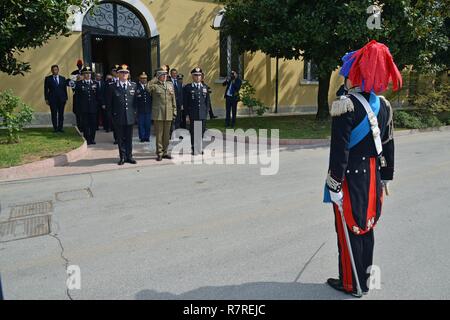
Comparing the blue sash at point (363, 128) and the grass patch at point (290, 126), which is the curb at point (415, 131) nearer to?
the grass patch at point (290, 126)

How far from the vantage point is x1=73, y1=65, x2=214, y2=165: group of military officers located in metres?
7.80

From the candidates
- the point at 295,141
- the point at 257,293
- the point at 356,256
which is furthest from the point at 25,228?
the point at 295,141

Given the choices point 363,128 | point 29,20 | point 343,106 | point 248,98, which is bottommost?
point 363,128

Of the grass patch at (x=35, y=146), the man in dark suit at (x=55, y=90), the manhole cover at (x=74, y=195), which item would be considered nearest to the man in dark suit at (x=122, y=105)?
the grass patch at (x=35, y=146)

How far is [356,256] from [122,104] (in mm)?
5873

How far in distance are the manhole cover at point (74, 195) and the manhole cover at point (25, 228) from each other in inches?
31.4

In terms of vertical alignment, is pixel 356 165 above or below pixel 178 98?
below

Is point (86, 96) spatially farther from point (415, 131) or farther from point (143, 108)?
point (415, 131)

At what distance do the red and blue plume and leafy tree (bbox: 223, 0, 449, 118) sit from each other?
8499 millimetres

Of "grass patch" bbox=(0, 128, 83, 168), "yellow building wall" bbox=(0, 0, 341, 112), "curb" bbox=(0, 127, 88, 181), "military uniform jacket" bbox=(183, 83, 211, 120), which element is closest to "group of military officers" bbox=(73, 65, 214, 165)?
"military uniform jacket" bbox=(183, 83, 211, 120)

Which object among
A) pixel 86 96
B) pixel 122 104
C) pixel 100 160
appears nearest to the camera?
pixel 122 104

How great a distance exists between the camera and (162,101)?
8.11 m

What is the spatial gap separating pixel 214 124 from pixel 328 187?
10.8 metres
